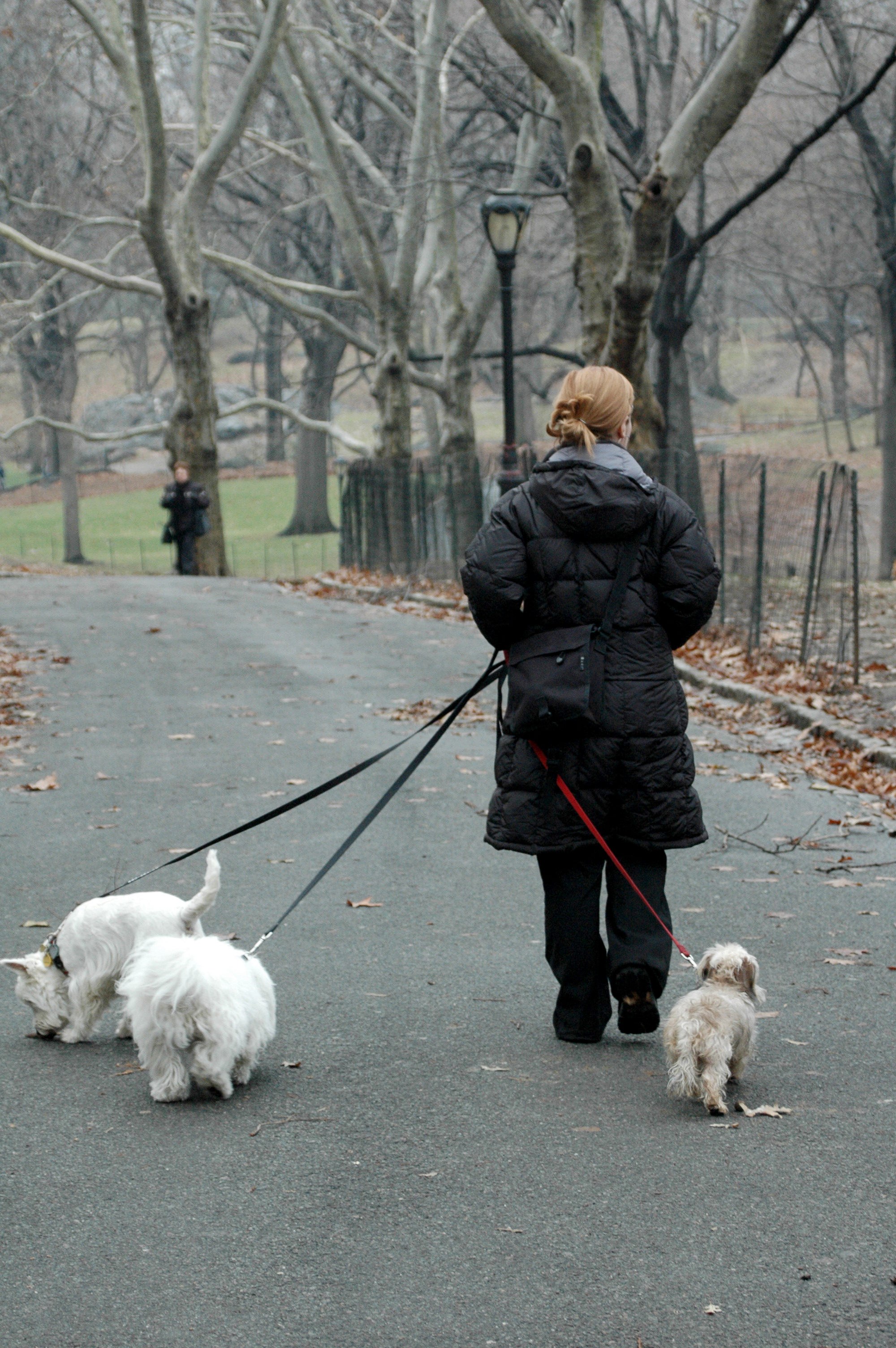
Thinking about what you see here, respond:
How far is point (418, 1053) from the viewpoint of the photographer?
4.72 metres

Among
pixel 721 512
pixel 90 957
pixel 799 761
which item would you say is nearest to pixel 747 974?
pixel 90 957

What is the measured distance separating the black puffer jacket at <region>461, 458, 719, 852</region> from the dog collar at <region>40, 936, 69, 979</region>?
1.54 m

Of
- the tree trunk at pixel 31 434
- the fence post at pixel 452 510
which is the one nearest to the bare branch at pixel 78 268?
the fence post at pixel 452 510

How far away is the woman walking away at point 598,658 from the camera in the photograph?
439 cm

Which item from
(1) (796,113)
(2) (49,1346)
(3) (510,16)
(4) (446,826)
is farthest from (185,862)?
(1) (796,113)

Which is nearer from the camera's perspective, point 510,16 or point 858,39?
point 510,16

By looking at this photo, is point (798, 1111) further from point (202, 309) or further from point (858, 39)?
point (202, 309)

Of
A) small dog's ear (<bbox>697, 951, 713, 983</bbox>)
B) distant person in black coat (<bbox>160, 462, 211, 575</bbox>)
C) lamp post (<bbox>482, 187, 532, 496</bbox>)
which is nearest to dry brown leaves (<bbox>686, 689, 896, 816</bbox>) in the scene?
small dog's ear (<bbox>697, 951, 713, 983</bbox>)

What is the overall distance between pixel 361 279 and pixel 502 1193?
23923 mm

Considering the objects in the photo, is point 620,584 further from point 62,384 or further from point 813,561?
point 62,384

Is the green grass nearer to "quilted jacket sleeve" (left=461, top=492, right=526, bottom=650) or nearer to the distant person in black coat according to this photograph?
the distant person in black coat

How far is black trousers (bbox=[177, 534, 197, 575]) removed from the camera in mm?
26562

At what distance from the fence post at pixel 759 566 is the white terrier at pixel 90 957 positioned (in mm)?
9540

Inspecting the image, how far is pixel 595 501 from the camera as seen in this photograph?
14.2ft
